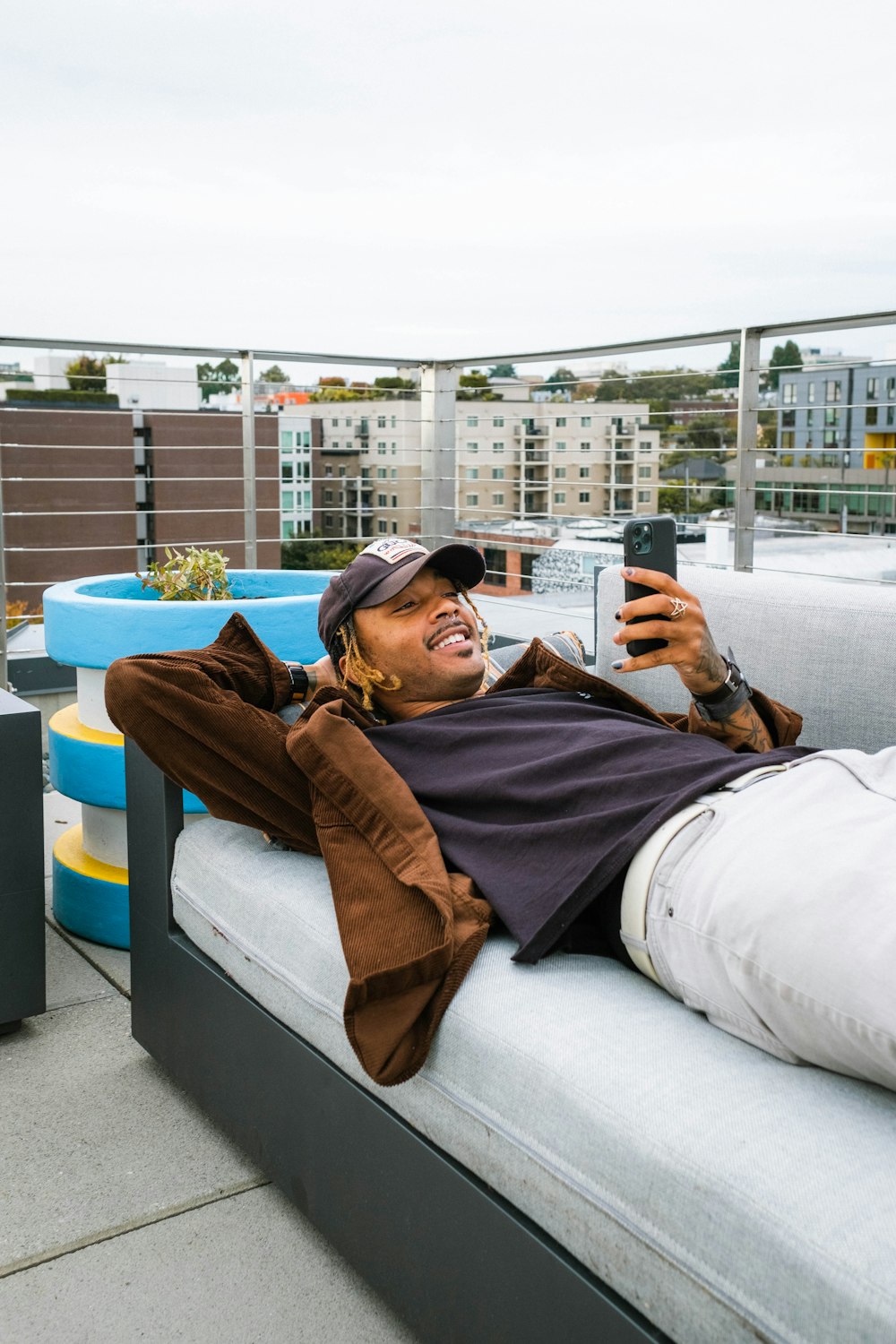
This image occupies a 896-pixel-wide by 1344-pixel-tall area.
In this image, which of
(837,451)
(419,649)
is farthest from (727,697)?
(837,451)

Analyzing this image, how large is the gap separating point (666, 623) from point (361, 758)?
0.49 metres

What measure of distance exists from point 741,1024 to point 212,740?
0.83 metres

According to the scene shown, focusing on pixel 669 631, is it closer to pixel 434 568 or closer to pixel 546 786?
pixel 546 786

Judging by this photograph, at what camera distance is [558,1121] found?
1.13 metres

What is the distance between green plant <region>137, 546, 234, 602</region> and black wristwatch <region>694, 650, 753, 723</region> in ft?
4.59

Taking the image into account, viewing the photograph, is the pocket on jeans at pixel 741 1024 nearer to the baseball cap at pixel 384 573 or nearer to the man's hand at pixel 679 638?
the man's hand at pixel 679 638

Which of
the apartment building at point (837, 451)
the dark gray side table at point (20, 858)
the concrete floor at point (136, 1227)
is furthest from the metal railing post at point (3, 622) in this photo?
the apartment building at point (837, 451)

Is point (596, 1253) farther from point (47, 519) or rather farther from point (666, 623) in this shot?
point (47, 519)

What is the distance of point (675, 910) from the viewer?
4.24 feet

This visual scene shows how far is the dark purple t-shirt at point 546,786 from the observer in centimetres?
139

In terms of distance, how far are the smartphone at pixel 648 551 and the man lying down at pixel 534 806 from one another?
0.03 meters

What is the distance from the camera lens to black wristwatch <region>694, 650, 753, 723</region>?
172 centimetres

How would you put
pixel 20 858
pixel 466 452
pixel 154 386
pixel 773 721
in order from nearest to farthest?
pixel 773 721 → pixel 20 858 → pixel 466 452 → pixel 154 386

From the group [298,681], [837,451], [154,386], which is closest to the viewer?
[298,681]
